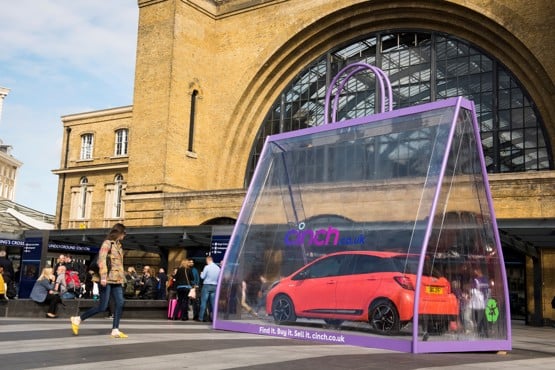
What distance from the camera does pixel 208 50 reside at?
30859 mm

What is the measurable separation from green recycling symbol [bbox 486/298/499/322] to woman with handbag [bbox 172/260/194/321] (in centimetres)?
772

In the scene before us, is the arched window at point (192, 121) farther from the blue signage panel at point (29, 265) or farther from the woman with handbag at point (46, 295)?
the woman with handbag at point (46, 295)

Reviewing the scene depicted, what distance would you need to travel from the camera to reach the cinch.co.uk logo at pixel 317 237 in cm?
985

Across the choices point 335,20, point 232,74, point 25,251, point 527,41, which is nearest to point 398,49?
point 335,20

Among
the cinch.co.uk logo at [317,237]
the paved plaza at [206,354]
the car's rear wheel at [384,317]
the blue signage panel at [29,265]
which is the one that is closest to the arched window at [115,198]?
the blue signage panel at [29,265]

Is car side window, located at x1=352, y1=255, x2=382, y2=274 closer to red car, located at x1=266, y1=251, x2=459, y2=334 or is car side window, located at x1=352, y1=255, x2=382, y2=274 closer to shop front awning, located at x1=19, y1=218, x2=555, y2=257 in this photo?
red car, located at x1=266, y1=251, x2=459, y2=334

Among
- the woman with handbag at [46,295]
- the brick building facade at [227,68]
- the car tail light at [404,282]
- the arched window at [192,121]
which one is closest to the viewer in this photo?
the car tail light at [404,282]

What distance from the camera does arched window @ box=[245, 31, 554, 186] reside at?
24578 mm

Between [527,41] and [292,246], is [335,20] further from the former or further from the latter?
[292,246]

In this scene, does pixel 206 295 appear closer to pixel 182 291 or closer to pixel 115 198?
pixel 182 291

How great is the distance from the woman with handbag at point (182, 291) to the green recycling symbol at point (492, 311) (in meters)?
7.72

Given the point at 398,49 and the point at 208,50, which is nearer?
the point at 398,49

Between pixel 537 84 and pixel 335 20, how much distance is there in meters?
8.90

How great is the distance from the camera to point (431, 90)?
2631 cm
